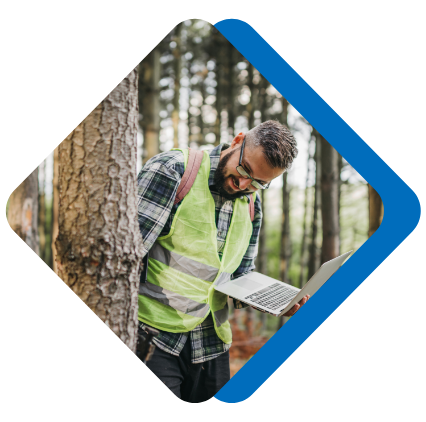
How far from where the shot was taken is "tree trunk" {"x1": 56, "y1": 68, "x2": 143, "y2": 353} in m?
1.21

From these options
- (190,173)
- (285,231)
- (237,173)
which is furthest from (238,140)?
(285,231)

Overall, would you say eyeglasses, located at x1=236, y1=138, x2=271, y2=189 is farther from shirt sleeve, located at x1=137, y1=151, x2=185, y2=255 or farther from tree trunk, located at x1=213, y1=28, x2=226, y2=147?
tree trunk, located at x1=213, y1=28, x2=226, y2=147

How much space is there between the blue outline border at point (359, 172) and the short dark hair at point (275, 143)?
0.57ft

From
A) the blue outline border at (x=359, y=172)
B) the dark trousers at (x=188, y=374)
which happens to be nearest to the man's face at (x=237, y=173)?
the blue outline border at (x=359, y=172)

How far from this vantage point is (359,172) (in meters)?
1.66

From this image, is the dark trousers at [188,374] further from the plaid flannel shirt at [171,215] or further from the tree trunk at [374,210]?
the tree trunk at [374,210]

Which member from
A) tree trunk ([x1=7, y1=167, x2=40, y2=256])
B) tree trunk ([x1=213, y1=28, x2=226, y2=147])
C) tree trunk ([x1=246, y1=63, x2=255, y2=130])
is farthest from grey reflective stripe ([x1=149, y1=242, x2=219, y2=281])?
tree trunk ([x1=7, y1=167, x2=40, y2=256])

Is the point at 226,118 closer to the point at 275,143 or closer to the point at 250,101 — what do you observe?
the point at 250,101

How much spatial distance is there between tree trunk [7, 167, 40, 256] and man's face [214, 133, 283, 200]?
1.46 meters

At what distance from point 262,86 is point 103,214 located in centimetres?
122

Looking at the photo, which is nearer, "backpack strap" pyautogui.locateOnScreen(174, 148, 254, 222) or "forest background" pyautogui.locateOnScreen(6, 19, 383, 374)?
"backpack strap" pyautogui.locateOnScreen(174, 148, 254, 222)

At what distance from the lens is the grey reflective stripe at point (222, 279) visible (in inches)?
64.7

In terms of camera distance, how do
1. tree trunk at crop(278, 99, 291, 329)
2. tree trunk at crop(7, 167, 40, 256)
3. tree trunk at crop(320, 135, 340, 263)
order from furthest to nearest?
1. tree trunk at crop(278, 99, 291, 329)
2. tree trunk at crop(7, 167, 40, 256)
3. tree trunk at crop(320, 135, 340, 263)

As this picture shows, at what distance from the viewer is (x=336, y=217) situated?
2.15 m
